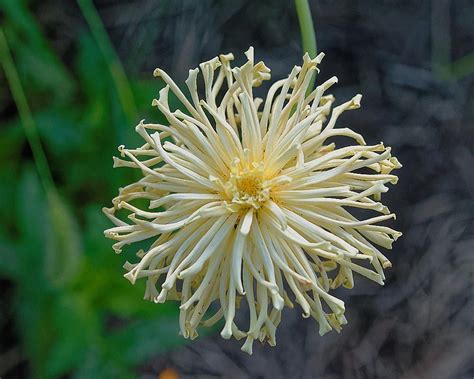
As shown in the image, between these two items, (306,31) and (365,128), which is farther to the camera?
(365,128)

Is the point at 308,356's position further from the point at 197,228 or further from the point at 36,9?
the point at 36,9

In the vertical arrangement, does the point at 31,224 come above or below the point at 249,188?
above

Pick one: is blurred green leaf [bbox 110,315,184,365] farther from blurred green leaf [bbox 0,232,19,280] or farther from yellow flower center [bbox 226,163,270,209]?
yellow flower center [bbox 226,163,270,209]

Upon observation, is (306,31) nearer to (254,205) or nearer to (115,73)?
(254,205)

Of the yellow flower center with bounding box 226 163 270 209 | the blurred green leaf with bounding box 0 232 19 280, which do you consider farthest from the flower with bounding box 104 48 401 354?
the blurred green leaf with bounding box 0 232 19 280

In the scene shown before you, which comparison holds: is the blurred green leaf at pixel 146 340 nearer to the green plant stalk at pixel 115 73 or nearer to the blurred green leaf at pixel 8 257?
the blurred green leaf at pixel 8 257

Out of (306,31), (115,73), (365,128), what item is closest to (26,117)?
(115,73)

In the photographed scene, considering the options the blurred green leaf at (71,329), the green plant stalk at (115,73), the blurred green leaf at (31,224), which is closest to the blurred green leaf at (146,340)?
the blurred green leaf at (71,329)

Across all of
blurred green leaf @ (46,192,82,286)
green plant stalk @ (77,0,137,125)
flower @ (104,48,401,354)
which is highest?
green plant stalk @ (77,0,137,125)
